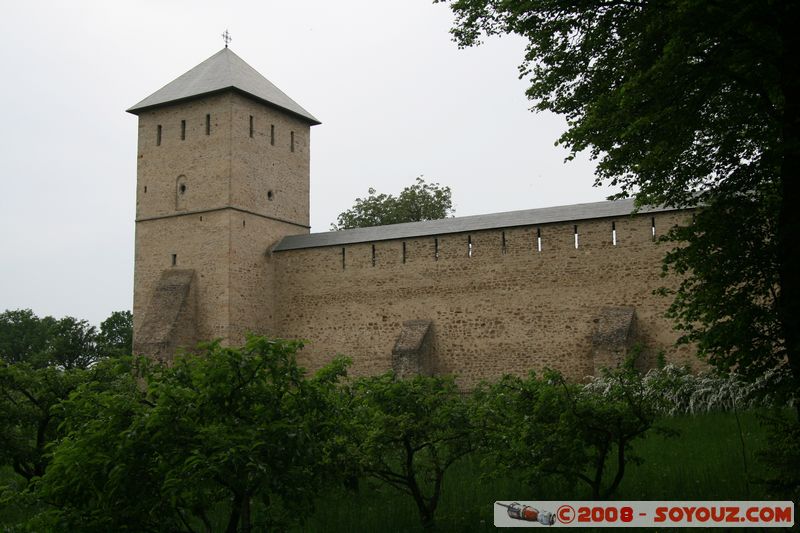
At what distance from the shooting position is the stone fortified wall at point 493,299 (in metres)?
19.2

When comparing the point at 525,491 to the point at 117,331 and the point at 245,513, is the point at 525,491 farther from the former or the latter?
the point at 117,331

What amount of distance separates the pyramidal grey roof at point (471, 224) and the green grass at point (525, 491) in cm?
850

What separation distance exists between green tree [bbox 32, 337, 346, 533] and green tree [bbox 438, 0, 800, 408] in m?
4.36

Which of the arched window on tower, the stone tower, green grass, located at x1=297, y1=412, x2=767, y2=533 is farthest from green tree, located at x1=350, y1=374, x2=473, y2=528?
the arched window on tower

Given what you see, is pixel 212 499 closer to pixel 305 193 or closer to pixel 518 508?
pixel 518 508

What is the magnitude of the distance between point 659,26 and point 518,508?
4.90 metres

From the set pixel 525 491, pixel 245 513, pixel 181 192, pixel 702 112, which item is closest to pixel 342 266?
pixel 181 192

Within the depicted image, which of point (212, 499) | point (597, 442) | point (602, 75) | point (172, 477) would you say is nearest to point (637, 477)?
point (597, 442)

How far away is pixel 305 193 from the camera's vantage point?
2664 centimetres

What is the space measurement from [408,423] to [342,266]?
48.5 feet

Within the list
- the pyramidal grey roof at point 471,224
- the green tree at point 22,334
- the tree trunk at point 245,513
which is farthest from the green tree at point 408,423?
the green tree at point 22,334

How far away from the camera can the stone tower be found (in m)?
23.6

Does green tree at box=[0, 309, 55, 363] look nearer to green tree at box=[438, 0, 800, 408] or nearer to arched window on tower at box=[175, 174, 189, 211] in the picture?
arched window on tower at box=[175, 174, 189, 211]

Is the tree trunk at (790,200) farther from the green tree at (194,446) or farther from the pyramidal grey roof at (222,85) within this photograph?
the pyramidal grey roof at (222,85)
